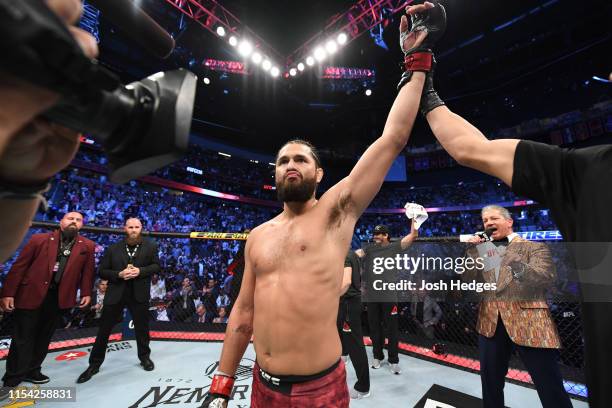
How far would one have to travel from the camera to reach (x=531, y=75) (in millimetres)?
15125

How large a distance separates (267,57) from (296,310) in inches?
505

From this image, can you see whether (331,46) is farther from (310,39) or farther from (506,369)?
(506,369)

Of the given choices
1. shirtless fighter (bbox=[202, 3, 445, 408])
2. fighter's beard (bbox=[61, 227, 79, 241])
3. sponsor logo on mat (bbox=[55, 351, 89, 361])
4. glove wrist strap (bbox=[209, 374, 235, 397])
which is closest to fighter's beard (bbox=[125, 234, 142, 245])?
fighter's beard (bbox=[61, 227, 79, 241])

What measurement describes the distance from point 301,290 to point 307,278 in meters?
0.08

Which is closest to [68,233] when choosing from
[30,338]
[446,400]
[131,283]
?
[131,283]

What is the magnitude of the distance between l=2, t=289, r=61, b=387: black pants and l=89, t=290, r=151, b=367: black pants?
1.68ft

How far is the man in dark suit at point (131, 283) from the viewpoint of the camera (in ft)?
12.1

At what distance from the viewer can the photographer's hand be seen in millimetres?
440

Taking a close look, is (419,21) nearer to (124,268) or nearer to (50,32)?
(50,32)

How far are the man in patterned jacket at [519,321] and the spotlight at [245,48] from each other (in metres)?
10.9

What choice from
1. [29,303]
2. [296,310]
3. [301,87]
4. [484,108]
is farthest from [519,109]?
[29,303]

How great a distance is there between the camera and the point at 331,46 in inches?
409

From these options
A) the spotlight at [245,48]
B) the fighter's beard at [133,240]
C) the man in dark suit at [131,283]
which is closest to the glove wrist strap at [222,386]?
the man in dark suit at [131,283]

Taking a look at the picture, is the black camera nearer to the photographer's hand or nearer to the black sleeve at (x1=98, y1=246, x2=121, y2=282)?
the photographer's hand
